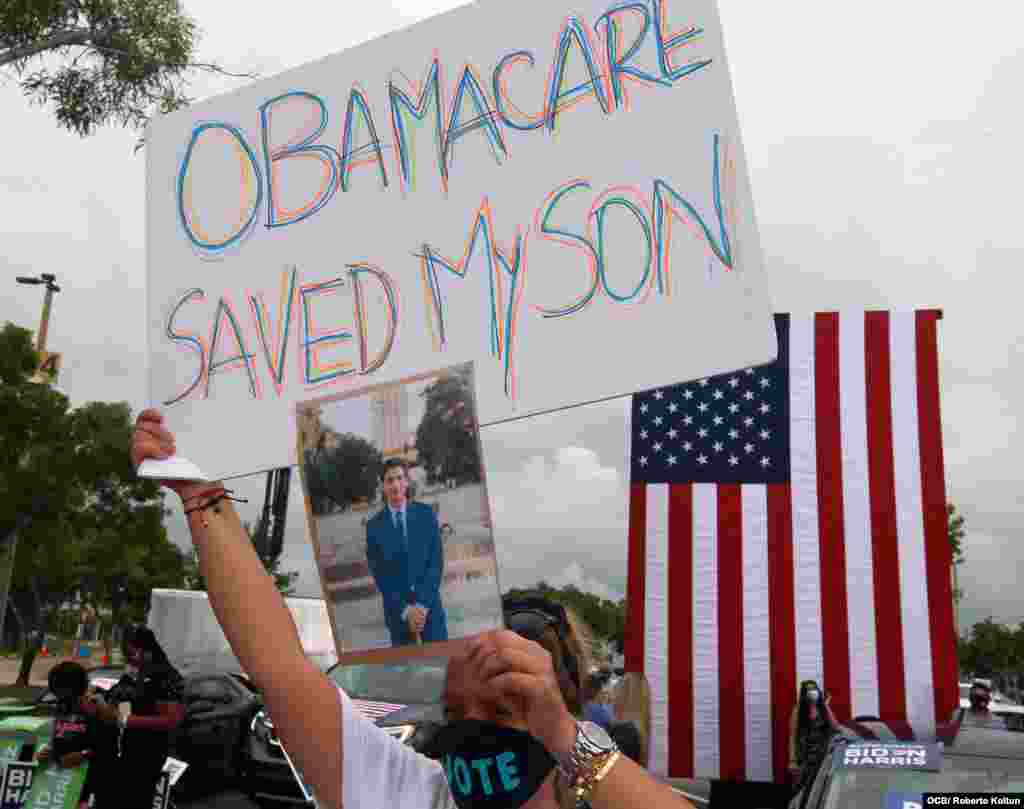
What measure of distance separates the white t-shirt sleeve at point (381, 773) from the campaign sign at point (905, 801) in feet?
8.79

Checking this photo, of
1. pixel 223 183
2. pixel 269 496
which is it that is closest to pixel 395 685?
pixel 269 496

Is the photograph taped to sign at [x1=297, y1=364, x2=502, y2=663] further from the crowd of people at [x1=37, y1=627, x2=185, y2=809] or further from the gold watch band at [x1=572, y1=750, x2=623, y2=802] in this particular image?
the crowd of people at [x1=37, y1=627, x2=185, y2=809]

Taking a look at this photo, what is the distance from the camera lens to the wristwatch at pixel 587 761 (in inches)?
45.1

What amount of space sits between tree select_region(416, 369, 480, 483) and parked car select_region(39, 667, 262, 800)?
10276 mm

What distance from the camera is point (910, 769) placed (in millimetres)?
3873

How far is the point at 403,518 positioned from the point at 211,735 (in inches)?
425

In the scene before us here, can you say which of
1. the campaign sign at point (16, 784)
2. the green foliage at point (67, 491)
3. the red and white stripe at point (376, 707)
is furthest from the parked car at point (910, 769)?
the green foliage at point (67, 491)

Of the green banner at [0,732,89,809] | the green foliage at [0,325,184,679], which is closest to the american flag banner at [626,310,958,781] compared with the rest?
the green banner at [0,732,89,809]

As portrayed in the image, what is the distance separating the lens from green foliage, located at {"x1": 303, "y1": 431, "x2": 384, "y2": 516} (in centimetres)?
175

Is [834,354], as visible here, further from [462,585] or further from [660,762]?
[462,585]

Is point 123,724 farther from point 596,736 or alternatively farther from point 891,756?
point 596,736

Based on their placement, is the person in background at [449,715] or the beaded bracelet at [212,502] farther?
the beaded bracelet at [212,502]

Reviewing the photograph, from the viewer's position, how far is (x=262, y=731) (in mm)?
10664

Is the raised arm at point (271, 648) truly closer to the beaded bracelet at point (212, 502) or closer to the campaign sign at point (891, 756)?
the beaded bracelet at point (212, 502)
